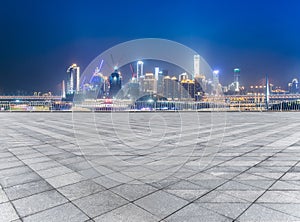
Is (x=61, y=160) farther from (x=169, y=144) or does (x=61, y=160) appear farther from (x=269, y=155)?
(x=269, y=155)

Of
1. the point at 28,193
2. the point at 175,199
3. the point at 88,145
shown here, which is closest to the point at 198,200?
the point at 175,199

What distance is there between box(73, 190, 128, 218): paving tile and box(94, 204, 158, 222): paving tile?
98 millimetres

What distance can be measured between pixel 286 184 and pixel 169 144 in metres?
3.55

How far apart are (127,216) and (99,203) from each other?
494mm

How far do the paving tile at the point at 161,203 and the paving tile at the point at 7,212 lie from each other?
1.39 meters

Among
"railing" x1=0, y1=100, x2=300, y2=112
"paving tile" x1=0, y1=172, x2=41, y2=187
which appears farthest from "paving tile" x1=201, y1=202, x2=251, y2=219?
"railing" x1=0, y1=100, x2=300, y2=112

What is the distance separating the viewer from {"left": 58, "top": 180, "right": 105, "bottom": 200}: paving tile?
3.09 metres

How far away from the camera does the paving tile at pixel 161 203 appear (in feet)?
8.59

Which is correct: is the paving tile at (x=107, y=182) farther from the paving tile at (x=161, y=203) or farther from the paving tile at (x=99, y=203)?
the paving tile at (x=161, y=203)

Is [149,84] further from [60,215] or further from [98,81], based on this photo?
[60,215]

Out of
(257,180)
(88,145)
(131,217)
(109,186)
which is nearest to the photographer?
(131,217)

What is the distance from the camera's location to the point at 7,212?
8.57 ft

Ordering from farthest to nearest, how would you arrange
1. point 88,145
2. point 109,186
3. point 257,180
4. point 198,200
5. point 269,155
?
point 88,145 < point 269,155 < point 257,180 < point 109,186 < point 198,200

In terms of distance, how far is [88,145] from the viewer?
6.55 m
